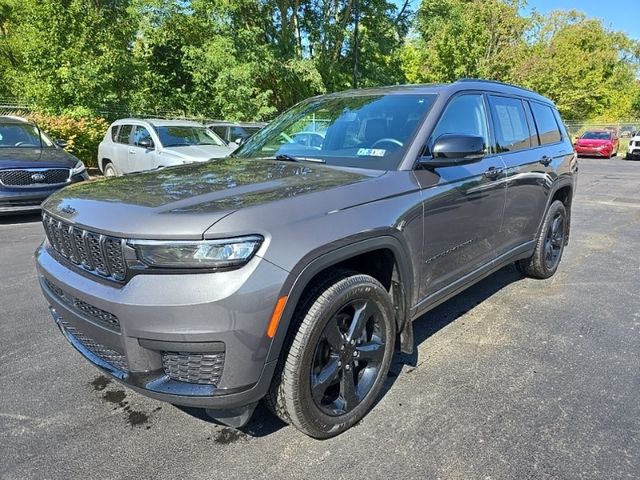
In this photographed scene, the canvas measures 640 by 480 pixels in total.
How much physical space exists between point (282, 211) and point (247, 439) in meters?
1.23

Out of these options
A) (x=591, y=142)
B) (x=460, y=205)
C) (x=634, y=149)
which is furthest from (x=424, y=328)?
(x=591, y=142)

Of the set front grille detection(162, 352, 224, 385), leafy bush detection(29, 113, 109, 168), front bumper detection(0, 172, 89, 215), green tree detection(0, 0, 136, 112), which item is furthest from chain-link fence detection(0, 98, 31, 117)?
front grille detection(162, 352, 224, 385)

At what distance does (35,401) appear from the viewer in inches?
112

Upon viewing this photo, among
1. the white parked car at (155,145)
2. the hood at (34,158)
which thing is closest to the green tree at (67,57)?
the white parked car at (155,145)

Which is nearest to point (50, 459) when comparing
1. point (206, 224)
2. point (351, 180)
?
point (206, 224)

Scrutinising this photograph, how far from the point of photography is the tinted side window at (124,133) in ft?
36.5

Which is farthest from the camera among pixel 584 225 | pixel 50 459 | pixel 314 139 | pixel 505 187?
pixel 584 225

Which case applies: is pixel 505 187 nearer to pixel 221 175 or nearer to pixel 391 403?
pixel 391 403

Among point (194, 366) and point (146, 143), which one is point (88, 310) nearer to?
point (194, 366)

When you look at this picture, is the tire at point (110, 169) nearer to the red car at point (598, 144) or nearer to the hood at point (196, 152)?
the hood at point (196, 152)

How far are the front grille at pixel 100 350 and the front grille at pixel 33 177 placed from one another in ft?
20.0

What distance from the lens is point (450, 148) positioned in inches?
112

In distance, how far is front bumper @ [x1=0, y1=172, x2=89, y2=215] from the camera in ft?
24.6

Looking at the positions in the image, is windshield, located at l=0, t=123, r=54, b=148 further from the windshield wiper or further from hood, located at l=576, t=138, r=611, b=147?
hood, located at l=576, t=138, r=611, b=147
